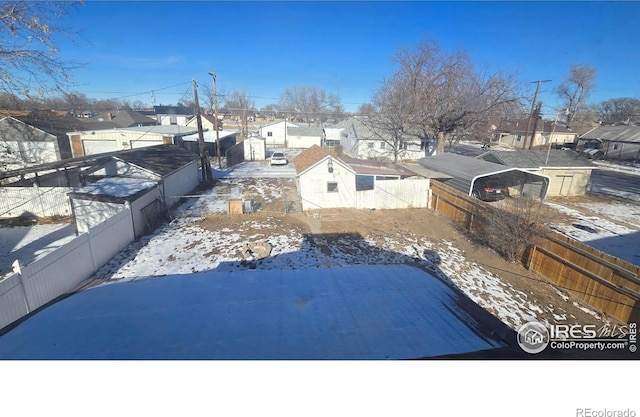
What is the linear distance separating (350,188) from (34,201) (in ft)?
52.6

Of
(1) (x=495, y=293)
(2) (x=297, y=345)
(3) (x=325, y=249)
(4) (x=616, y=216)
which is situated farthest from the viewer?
(4) (x=616, y=216)

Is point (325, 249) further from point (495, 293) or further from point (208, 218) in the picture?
point (208, 218)

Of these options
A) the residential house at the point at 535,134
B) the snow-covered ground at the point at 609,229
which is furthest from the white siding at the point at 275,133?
the residential house at the point at 535,134

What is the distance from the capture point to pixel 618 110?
66562mm

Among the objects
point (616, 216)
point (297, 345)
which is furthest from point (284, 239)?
point (616, 216)

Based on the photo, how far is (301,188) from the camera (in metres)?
15.4

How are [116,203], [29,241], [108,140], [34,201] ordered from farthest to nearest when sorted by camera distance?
1. [108,140]
2. [34,201]
3. [116,203]
4. [29,241]

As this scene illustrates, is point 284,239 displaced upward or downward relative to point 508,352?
downward

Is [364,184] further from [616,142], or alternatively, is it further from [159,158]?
[616,142]

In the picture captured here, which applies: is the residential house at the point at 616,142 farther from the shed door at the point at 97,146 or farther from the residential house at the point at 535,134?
the shed door at the point at 97,146

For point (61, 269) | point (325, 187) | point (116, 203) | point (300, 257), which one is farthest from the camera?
point (325, 187)

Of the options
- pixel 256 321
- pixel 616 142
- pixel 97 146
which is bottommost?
pixel 256 321

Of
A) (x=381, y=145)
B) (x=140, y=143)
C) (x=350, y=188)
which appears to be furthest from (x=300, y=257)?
(x=381, y=145)

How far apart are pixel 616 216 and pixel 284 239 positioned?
62.3ft
